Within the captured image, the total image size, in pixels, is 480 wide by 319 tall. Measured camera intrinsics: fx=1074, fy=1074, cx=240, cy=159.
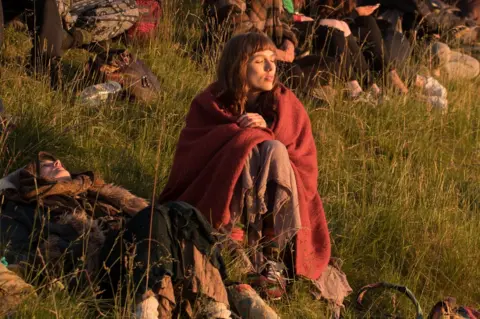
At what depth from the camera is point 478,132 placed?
28.4 feet

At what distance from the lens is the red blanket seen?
219 inches

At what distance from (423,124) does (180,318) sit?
4002 mm

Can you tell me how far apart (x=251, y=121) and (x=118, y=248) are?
1.26 metres

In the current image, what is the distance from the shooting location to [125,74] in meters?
7.78

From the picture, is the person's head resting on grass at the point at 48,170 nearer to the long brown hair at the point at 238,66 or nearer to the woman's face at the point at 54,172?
the woman's face at the point at 54,172

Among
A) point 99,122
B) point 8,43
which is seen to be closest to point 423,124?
point 99,122

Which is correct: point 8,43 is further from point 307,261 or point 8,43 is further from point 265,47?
point 307,261

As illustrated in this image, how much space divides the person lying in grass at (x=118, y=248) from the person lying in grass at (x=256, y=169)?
0.46 metres

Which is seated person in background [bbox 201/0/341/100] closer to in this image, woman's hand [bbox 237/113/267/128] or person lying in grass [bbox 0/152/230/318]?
woman's hand [bbox 237/113/267/128]

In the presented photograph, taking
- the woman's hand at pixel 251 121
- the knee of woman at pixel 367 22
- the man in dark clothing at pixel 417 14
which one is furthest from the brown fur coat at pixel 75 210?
the man in dark clothing at pixel 417 14

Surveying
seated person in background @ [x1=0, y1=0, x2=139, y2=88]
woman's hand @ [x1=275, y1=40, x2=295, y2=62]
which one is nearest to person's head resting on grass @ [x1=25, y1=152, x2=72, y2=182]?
seated person in background @ [x1=0, y1=0, x2=139, y2=88]

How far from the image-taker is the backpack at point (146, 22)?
9.12 m

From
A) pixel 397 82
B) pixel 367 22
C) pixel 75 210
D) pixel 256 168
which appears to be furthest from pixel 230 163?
pixel 367 22

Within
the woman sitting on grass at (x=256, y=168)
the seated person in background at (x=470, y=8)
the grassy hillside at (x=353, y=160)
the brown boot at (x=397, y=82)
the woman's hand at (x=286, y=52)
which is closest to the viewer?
the woman sitting on grass at (x=256, y=168)
